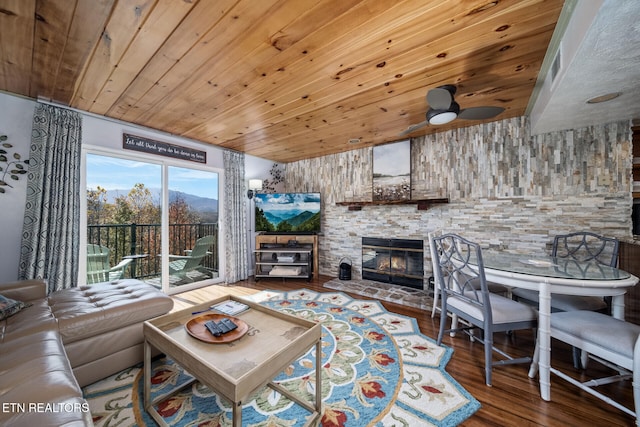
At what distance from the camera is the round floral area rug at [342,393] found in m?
1.35

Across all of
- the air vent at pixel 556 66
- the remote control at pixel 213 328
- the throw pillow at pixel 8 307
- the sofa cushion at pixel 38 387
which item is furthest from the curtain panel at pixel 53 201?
the air vent at pixel 556 66

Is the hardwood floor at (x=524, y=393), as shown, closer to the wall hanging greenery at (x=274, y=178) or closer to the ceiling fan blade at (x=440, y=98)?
the ceiling fan blade at (x=440, y=98)

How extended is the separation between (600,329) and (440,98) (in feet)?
5.90

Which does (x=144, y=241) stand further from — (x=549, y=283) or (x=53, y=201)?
(x=549, y=283)

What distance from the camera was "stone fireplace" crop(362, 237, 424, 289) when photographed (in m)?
3.63

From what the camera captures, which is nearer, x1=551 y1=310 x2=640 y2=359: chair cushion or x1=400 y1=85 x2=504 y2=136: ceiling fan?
x1=551 y1=310 x2=640 y2=359: chair cushion

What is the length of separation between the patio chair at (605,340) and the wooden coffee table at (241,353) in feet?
5.21

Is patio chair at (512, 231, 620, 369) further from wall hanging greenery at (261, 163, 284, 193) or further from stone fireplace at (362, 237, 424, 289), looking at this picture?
wall hanging greenery at (261, 163, 284, 193)

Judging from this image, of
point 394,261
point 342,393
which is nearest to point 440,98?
point 342,393

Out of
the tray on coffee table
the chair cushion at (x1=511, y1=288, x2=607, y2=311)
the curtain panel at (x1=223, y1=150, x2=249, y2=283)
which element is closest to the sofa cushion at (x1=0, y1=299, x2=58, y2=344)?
the tray on coffee table

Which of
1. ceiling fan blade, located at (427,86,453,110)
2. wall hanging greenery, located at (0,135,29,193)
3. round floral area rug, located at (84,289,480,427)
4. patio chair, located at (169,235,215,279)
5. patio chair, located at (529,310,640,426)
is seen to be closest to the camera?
patio chair, located at (529,310,640,426)

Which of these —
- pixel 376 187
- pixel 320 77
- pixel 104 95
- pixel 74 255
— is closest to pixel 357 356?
pixel 320 77

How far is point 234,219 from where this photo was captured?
4.16 meters

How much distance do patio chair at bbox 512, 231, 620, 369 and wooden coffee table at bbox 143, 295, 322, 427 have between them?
80.1 inches
